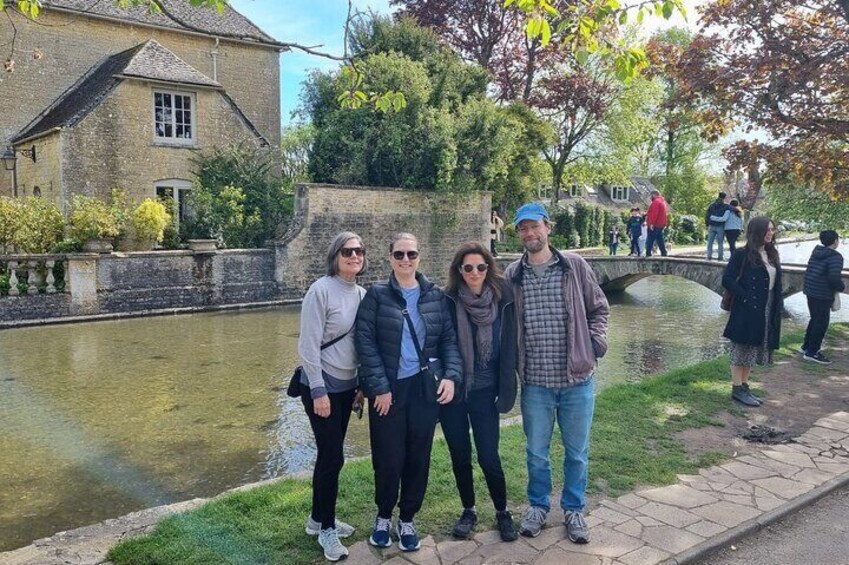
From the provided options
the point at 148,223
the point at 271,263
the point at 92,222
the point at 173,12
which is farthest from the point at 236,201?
the point at 173,12

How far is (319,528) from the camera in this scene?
12.9 ft

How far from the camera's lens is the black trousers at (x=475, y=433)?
397 centimetres

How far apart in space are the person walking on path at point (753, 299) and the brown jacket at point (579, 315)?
3.76 m

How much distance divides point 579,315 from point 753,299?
4.04 meters

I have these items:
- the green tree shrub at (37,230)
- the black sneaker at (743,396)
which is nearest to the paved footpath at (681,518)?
the black sneaker at (743,396)

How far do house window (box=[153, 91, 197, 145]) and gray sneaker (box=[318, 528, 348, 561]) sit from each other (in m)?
19.7

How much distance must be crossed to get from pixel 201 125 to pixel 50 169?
473 cm

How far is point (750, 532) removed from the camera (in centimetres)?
423

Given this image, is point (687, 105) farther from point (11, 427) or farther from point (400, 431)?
point (11, 427)

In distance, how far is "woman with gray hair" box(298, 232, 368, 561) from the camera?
12.2ft

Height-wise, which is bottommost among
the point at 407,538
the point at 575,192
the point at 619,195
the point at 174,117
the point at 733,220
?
the point at 407,538

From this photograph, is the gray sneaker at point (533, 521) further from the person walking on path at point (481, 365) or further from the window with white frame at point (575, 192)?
the window with white frame at point (575, 192)

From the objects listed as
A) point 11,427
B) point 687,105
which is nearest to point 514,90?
point 687,105

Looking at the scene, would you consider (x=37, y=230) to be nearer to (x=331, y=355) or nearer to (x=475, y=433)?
(x=331, y=355)
